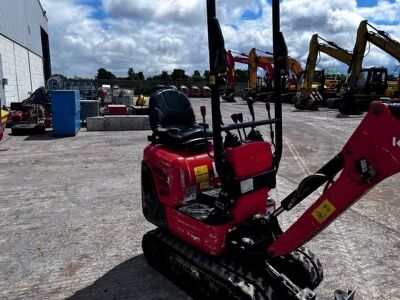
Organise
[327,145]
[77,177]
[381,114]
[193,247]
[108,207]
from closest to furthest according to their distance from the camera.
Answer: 1. [381,114]
2. [193,247]
3. [108,207]
4. [77,177]
5. [327,145]

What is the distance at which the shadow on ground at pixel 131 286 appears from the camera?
3.61 m

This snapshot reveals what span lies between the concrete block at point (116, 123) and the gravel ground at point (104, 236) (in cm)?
545

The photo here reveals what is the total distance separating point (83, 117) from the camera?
1611 centimetres

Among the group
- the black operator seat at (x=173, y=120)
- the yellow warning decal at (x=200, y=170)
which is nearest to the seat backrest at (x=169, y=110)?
the black operator seat at (x=173, y=120)

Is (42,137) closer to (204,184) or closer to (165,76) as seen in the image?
(204,184)

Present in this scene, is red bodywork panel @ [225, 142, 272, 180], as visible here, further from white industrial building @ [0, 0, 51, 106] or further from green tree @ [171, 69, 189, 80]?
green tree @ [171, 69, 189, 80]

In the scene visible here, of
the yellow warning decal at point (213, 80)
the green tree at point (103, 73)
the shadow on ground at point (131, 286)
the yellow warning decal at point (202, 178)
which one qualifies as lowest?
the shadow on ground at point (131, 286)

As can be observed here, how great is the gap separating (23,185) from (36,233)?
242 centimetres

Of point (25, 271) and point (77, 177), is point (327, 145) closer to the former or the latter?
point (77, 177)

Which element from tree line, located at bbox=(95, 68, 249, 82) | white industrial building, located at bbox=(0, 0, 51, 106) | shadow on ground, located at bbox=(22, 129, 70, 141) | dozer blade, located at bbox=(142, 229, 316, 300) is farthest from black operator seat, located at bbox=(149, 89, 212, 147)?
tree line, located at bbox=(95, 68, 249, 82)

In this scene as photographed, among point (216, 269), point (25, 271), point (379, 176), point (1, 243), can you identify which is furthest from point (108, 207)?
point (379, 176)

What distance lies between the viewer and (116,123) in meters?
14.5

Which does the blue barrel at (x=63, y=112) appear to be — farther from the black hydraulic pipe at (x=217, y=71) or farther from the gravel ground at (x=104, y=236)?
the black hydraulic pipe at (x=217, y=71)

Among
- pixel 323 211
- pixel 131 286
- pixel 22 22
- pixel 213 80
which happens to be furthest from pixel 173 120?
pixel 22 22
